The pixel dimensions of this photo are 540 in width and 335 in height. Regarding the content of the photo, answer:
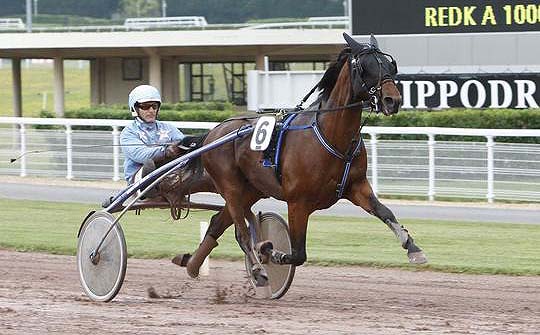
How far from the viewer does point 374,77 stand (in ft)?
23.4

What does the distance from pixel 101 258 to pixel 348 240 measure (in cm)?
432

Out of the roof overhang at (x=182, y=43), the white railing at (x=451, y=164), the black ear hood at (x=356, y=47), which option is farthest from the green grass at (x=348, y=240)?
the roof overhang at (x=182, y=43)

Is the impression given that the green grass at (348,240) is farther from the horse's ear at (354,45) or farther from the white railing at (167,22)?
the white railing at (167,22)

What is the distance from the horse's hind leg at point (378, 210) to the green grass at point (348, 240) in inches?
108

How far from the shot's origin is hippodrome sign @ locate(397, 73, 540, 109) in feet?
58.7

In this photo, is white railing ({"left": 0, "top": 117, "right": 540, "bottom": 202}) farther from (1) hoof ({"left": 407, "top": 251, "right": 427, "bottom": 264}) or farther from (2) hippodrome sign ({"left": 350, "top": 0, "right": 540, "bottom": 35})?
(1) hoof ({"left": 407, "top": 251, "right": 427, "bottom": 264})

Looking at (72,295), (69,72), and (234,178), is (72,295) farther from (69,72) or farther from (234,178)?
(69,72)

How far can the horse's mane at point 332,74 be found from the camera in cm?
755

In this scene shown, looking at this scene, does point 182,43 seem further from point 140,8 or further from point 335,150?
point 140,8

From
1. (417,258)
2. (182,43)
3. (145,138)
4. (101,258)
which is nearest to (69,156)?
(182,43)

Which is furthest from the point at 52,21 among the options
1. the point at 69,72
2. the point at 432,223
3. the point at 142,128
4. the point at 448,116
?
the point at 142,128

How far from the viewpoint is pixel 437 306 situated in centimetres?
768

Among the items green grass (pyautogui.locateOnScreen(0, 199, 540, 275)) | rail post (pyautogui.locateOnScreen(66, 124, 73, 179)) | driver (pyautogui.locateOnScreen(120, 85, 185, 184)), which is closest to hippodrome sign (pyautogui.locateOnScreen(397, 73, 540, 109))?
green grass (pyautogui.locateOnScreen(0, 199, 540, 275))

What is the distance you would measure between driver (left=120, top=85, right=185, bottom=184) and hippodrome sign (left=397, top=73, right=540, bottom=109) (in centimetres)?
983
